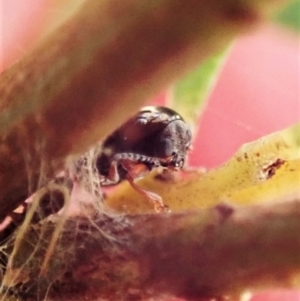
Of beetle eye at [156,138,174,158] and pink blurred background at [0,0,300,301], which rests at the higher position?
pink blurred background at [0,0,300,301]

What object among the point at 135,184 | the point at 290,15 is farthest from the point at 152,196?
the point at 290,15

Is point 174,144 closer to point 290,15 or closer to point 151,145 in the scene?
point 151,145

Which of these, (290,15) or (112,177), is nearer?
(290,15)

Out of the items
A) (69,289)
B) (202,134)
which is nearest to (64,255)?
(69,289)

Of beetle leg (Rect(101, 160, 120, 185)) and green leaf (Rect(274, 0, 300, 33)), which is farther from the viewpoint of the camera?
beetle leg (Rect(101, 160, 120, 185))

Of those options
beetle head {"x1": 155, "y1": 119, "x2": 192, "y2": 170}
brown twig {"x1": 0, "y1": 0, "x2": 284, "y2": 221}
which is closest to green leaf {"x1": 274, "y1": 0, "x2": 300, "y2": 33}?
brown twig {"x1": 0, "y1": 0, "x2": 284, "y2": 221}

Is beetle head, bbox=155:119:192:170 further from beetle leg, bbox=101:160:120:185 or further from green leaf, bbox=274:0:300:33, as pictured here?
green leaf, bbox=274:0:300:33
